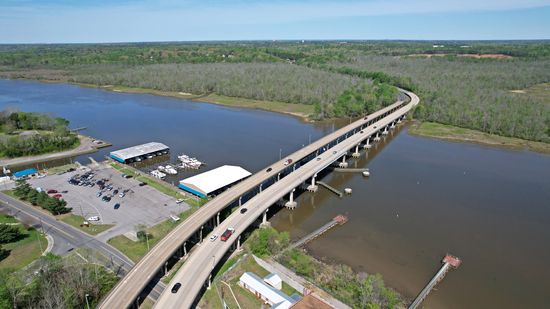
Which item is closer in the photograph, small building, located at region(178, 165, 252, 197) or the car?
the car

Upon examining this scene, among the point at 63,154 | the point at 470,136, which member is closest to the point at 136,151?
the point at 63,154

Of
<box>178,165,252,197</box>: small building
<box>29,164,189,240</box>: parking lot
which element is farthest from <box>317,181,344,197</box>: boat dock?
<box>29,164,189,240</box>: parking lot

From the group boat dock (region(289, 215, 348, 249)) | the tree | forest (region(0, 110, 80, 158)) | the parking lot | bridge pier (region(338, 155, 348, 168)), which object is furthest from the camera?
forest (region(0, 110, 80, 158))

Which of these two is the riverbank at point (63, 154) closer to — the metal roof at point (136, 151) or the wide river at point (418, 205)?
the wide river at point (418, 205)

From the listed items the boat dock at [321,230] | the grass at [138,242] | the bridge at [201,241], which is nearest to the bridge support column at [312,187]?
the bridge at [201,241]

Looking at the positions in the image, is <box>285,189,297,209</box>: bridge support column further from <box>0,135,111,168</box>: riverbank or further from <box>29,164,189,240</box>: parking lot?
<box>0,135,111,168</box>: riverbank

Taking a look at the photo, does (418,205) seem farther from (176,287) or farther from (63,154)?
(63,154)

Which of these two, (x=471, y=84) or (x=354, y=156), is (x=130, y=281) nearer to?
(x=354, y=156)
